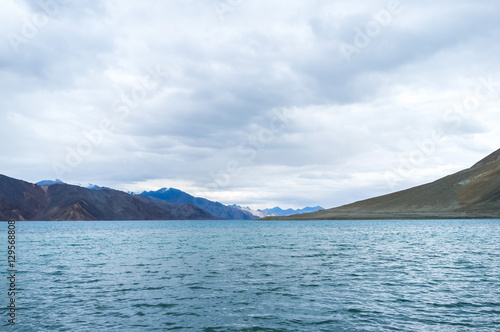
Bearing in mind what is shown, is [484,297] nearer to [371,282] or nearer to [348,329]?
[371,282]

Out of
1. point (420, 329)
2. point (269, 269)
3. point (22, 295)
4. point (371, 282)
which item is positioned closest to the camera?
point (420, 329)

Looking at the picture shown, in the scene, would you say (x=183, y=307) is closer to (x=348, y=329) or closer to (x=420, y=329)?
(x=348, y=329)

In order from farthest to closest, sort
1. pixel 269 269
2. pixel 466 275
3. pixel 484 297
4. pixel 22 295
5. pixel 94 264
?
pixel 94 264 < pixel 269 269 < pixel 466 275 < pixel 22 295 < pixel 484 297

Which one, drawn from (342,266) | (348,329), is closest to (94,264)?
(342,266)

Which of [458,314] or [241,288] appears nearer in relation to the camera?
[458,314]

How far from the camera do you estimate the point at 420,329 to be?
61.1 feet

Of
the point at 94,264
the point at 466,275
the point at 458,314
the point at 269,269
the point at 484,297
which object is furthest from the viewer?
the point at 94,264

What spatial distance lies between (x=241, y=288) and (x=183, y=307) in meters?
6.68

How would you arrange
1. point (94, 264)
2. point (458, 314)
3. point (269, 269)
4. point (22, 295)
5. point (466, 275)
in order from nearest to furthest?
point (458, 314)
point (22, 295)
point (466, 275)
point (269, 269)
point (94, 264)

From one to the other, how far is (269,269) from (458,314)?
2057 centimetres

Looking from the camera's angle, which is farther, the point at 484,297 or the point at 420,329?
the point at 484,297

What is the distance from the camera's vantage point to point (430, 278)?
107 feet

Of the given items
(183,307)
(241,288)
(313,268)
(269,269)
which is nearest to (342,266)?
(313,268)

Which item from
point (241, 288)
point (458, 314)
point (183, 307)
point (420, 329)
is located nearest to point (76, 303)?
point (183, 307)
